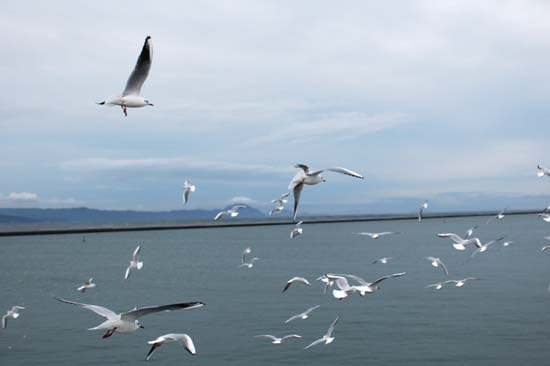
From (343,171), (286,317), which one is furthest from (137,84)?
(286,317)

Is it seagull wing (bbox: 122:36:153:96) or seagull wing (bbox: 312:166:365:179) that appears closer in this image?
seagull wing (bbox: 122:36:153:96)

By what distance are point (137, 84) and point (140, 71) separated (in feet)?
1.22

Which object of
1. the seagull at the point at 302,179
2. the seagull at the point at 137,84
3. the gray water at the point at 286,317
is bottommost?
the gray water at the point at 286,317

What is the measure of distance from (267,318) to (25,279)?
41809mm

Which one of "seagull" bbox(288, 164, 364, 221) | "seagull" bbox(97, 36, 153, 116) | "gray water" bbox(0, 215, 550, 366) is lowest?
"gray water" bbox(0, 215, 550, 366)

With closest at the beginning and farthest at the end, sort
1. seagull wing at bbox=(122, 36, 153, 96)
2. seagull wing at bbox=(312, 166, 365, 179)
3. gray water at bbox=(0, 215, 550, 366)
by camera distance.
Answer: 1. seagull wing at bbox=(122, 36, 153, 96)
2. seagull wing at bbox=(312, 166, 365, 179)
3. gray water at bbox=(0, 215, 550, 366)

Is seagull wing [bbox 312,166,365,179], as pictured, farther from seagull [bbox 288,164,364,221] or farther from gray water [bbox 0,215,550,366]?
gray water [bbox 0,215,550,366]

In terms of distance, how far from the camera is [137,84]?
1700 centimetres

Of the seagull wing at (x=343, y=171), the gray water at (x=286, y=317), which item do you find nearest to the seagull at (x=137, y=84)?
the seagull wing at (x=343, y=171)

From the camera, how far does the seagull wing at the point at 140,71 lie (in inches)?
647

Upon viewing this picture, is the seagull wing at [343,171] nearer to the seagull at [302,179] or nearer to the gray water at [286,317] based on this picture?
the seagull at [302,179]

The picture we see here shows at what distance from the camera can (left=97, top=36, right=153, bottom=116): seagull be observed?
54.1 ft

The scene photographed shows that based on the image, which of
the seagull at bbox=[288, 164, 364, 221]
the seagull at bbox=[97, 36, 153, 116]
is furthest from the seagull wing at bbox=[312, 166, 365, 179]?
the seagull at bbox=[97, 36, 153, 116]

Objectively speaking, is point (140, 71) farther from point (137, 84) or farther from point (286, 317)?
point (286, 317)
